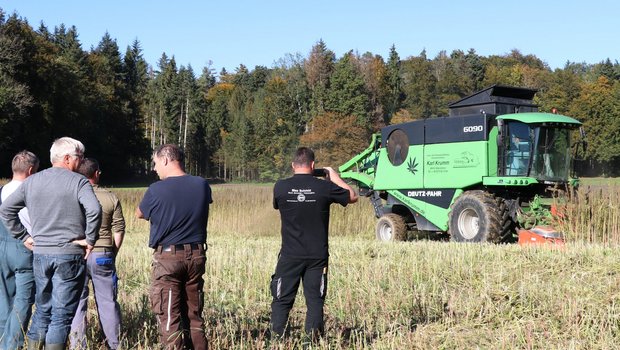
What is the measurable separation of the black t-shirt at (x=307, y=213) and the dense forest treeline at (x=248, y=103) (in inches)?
1600

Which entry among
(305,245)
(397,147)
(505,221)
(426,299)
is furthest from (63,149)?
(397,147)

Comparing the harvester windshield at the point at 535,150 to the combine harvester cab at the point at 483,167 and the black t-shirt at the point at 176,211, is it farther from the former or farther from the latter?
the black t-shirt at the point at 176,211

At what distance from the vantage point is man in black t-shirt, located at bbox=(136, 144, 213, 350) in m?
5.22

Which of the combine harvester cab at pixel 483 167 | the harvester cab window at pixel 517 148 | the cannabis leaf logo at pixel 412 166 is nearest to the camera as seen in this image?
the combine harvester cab at pixel 483 167

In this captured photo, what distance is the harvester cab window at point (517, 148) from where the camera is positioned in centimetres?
1362

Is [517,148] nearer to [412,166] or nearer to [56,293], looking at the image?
[412,166]

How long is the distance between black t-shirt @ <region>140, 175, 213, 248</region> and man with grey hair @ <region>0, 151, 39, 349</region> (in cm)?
110

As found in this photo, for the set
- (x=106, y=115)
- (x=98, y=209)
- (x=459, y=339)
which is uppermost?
(x=106, y=115)

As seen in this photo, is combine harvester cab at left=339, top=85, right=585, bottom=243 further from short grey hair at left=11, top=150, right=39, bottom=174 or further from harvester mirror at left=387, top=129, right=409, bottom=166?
short grey hair at left=11, top=150, right=39, bottom=174

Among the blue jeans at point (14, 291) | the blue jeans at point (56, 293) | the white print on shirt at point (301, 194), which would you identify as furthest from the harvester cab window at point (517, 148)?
the blue jeans at point (56, 293)

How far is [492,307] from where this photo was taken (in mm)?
6848

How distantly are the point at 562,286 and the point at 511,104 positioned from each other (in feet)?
26.1

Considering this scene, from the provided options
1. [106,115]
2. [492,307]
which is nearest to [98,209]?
[492,307]

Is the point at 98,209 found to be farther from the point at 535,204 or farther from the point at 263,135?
the point at 263,135
